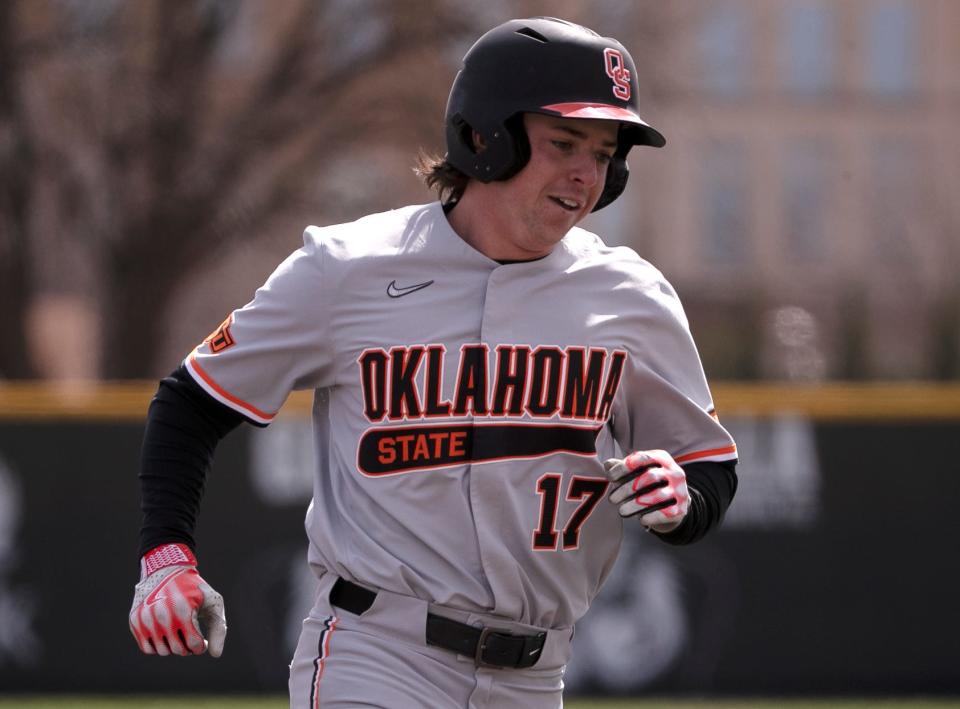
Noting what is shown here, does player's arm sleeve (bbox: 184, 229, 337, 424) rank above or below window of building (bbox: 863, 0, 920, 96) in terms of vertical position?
above

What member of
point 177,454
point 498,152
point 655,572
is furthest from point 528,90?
point 655,572

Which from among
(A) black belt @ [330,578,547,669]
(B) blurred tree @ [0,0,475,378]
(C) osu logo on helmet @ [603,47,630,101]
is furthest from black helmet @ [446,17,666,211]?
(B) blurred tree @ [0,0,475,378]

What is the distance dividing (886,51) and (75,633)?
117ft

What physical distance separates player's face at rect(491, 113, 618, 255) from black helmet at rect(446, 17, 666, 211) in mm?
38

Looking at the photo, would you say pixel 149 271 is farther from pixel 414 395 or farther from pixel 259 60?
pixel 414 395

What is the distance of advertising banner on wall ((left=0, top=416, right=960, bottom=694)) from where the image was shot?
9.55 m

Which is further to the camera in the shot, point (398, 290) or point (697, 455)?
point (697, 455)

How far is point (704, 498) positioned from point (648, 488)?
0.36 meters

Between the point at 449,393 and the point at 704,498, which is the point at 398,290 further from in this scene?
the point at 704,498

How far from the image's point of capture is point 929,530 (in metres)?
9.88

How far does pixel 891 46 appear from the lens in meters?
41.5

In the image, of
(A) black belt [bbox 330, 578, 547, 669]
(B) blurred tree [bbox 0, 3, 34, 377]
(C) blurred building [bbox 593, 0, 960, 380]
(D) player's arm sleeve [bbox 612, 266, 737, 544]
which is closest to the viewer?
(A) black belt [bbox 330, 578, 547, 669]

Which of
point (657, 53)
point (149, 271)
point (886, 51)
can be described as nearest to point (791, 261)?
point (886, 51)

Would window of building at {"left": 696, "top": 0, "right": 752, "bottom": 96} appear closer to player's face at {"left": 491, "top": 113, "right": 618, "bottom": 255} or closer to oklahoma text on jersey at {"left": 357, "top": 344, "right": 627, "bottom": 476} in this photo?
player's face at {"left": 491, "top": 113, "right": 618, "bottom": 255}
